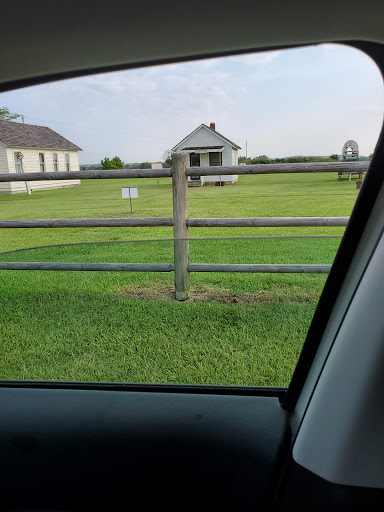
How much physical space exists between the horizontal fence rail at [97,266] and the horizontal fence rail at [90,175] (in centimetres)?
185

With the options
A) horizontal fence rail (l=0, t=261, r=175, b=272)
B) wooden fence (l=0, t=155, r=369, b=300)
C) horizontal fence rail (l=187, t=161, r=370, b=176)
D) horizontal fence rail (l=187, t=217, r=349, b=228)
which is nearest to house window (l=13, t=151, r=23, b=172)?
wooden fence (l=0, t=155, r=369, b=300)

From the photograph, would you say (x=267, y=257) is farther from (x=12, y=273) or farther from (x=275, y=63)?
(x=12, y=273)

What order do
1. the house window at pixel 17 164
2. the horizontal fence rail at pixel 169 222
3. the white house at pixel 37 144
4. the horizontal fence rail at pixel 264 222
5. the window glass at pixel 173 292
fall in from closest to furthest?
the window glass at pixel 173 292 < the horizontal fence rail at pixel 264 222 < the horizontal fence rail at pixel 169 222 < the house window at pixel 17 164 < the white house at pixel 37 144

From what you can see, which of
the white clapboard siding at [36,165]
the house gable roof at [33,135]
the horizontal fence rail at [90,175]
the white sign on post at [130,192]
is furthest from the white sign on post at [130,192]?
the house gable roof at [33,135]

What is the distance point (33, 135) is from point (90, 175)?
10.1m

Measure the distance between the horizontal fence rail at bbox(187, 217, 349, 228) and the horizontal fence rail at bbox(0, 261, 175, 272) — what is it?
1.65 metres

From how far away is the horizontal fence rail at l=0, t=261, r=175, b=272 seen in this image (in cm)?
134

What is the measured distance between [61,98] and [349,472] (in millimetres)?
1368

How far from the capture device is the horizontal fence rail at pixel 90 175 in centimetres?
314

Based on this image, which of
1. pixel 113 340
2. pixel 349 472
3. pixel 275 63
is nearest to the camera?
pixel 349 472

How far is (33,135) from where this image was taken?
12.2m

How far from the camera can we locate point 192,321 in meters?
1.35

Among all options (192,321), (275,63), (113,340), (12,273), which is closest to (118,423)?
(113,340)

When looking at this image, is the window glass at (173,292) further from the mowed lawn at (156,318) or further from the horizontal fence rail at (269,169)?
the horizontal fence rail at (269,169)
